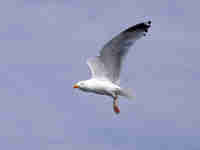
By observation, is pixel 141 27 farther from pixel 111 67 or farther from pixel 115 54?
pixel 111 67

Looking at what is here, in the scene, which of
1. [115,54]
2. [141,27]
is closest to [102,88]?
[115,54]

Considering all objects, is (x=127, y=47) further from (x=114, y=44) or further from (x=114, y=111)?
(x=114, y=111)

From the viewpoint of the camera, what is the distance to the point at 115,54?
23312mm

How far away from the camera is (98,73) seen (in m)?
23.8

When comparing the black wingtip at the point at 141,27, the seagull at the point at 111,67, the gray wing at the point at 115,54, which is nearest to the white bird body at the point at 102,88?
the seagull at the point at 111,67

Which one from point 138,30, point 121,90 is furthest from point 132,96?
point 138,30

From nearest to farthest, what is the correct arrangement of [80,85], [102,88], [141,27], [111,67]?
1. [141,27]
2. [102,88]
3. [111,67]
4. [80,85]

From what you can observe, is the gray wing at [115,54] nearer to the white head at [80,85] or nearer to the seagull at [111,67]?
the seagull at [111,67]

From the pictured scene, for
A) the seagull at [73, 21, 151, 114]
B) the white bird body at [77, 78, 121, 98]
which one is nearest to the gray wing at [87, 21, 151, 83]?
the seagull at [73, 21, 151, 114]

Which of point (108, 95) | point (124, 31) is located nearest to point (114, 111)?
point (108, 95)

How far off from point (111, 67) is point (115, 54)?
1.63ft

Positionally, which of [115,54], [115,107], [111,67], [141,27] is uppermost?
[141,27]

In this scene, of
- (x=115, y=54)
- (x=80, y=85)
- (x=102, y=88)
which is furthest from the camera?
(x=80, y=85)

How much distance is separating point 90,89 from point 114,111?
103cm
